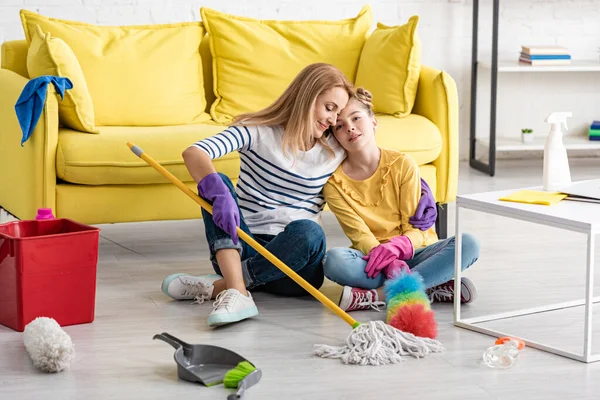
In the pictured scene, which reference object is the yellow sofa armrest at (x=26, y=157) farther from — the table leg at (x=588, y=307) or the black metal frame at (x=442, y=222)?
the table leg at (x=588, y=307)

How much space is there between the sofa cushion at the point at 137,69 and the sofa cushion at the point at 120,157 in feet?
0.98

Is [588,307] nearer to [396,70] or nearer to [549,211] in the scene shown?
[549,211]

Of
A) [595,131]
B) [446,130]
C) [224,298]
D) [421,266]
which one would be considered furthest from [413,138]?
[595,131]

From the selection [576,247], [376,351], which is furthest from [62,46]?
[576,247]

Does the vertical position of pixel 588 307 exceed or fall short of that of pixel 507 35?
it falls short

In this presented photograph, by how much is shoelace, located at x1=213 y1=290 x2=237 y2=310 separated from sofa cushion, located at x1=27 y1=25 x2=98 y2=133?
36.7 inches

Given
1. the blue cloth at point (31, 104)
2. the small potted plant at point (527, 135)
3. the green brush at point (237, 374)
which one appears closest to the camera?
the green brush at point (237, 374)

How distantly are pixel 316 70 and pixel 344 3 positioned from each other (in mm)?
2283

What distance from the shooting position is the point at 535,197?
7.38 feet

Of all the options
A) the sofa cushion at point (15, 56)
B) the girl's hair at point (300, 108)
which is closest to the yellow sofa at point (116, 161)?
the sofa cushion at point (15, 56)

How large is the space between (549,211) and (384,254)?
1.66 ft

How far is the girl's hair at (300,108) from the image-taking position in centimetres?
258

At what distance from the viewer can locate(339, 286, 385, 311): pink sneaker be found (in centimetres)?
247

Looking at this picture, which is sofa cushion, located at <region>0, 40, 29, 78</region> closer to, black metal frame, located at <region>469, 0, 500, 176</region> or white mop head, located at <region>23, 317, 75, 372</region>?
white mop head, located at <region>23, 317, 75, 372</region>
